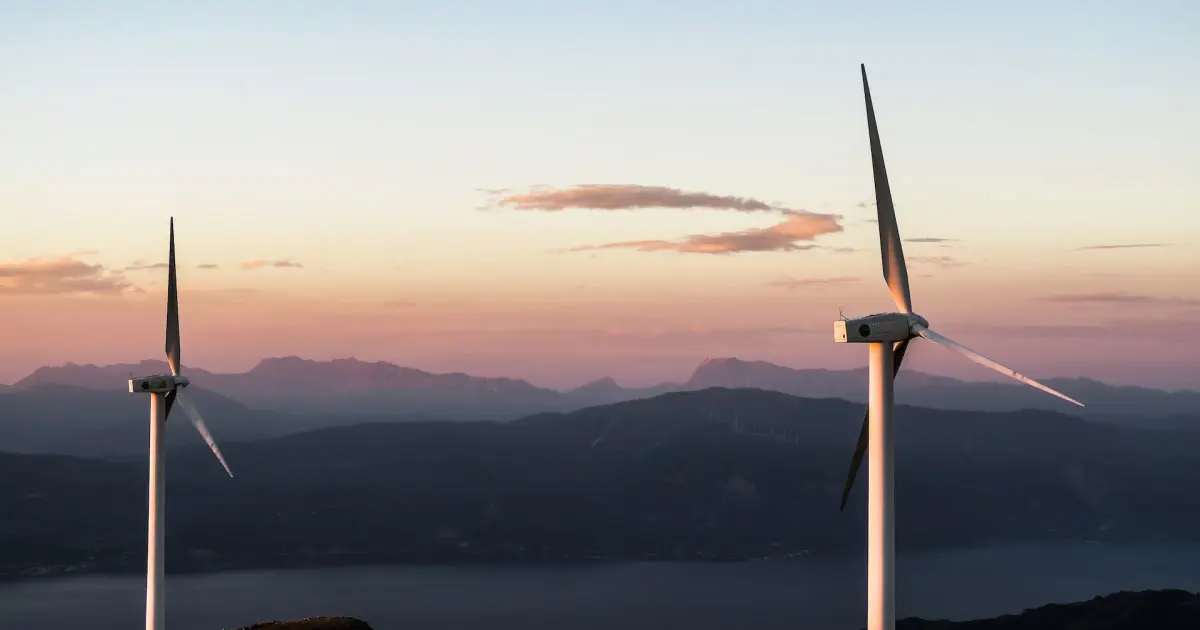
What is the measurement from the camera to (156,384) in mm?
108438

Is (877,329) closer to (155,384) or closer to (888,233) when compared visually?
(888,233)

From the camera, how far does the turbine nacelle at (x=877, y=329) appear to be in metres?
64.1

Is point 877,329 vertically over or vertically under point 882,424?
over

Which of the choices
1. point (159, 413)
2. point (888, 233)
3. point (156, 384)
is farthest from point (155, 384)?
point (888, 233)

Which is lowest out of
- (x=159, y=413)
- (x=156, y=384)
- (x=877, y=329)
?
(x=159, y=413)

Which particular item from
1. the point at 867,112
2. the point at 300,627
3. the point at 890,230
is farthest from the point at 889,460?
the point at 300,627

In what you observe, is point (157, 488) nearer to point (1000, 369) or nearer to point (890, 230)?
point (890, 230)

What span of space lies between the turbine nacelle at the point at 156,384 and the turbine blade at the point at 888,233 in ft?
219

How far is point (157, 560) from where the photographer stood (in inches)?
4409

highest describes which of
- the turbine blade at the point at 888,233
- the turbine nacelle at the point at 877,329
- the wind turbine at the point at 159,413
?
the turbine blade at the point at 888,233

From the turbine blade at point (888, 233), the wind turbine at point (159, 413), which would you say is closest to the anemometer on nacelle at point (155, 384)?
the wind turbine at point (159, 413)

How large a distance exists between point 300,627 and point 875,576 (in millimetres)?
148645

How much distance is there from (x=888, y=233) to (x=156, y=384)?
227 feet

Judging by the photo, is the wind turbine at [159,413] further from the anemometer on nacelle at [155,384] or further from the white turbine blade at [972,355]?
the white turbine blade at [972,355]
